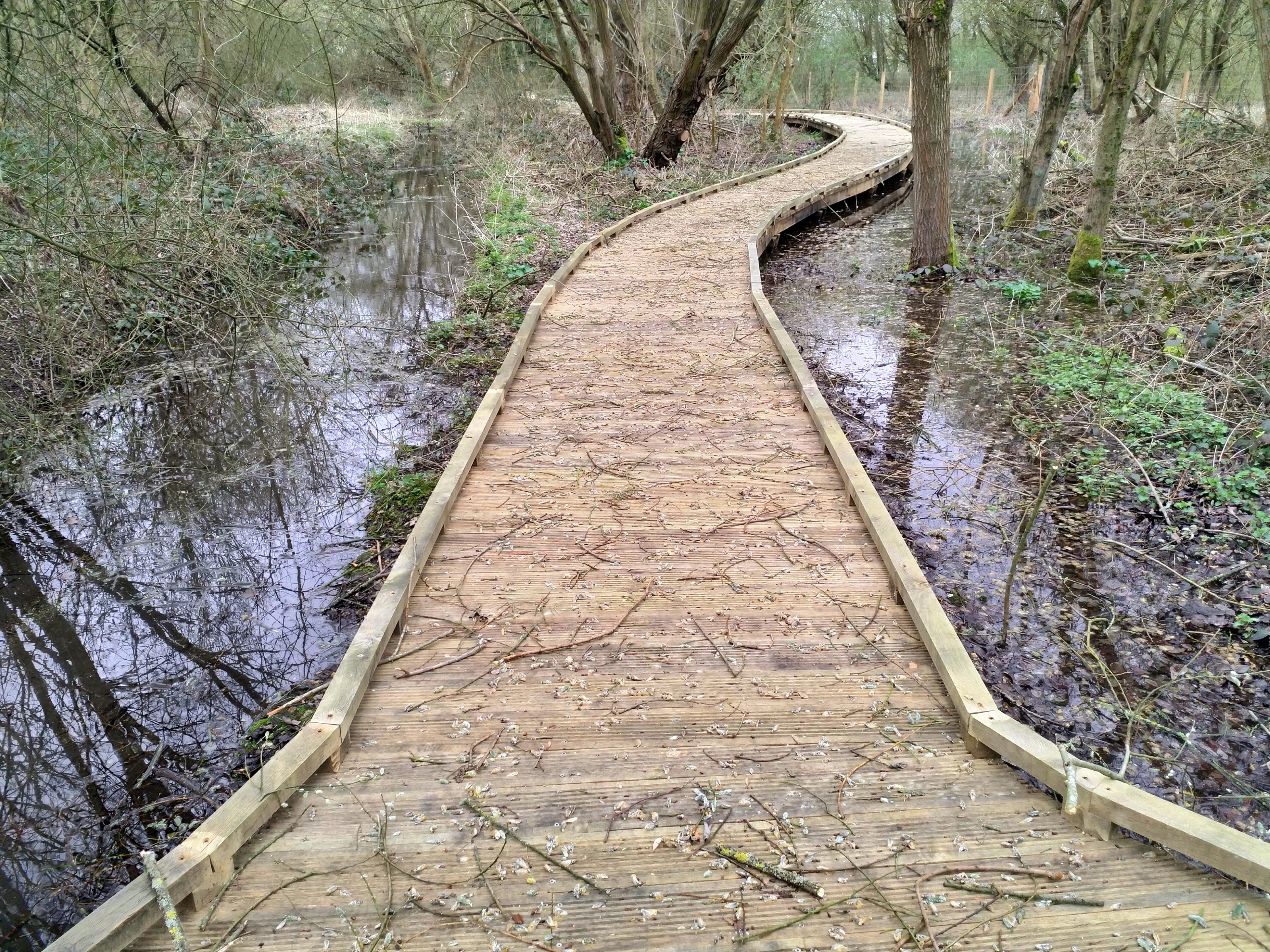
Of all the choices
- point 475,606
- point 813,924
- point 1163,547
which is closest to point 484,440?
point 475,606

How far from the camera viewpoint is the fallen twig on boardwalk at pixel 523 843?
2.34m

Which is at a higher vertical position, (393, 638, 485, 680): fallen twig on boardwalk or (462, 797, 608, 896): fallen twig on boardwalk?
(393, 638, 485, 680): fallen twig on boardwalk

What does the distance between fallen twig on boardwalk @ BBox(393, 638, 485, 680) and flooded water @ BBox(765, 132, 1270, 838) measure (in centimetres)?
235

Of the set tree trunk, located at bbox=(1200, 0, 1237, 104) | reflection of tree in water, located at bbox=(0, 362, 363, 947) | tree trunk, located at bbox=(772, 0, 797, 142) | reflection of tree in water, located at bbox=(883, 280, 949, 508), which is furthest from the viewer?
tree trunk, located at bbox=(772, 0, 797, 142)

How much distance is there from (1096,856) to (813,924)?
2.79 ft

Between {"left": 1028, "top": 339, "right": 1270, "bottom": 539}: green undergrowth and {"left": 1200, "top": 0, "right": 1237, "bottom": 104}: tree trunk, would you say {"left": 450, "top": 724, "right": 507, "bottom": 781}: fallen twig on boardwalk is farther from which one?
{"left": 1200, "top": 0, "right": 1237, "bottom": 104}: tree trunk

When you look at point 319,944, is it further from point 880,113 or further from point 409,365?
point 880,113

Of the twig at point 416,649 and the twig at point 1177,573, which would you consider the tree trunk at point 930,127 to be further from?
the twig at point 416,649

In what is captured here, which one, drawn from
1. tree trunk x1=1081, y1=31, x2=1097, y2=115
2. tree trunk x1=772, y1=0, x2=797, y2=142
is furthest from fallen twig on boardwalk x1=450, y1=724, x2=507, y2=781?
tree trunk x1=1081, y1=31, x2=1097, y2=115

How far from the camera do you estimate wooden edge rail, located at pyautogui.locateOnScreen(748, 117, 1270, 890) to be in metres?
2.24

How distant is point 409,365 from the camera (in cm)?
842

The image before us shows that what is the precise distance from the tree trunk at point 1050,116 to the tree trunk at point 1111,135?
1074 millimetres

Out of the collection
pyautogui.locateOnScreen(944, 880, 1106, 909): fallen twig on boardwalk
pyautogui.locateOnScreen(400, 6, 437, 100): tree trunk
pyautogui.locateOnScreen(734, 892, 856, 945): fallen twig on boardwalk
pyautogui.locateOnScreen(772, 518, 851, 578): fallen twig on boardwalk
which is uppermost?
pyautogui.locateOnScreen(400, 6, 437, 100): tree trunk

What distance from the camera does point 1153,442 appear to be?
225 inches
